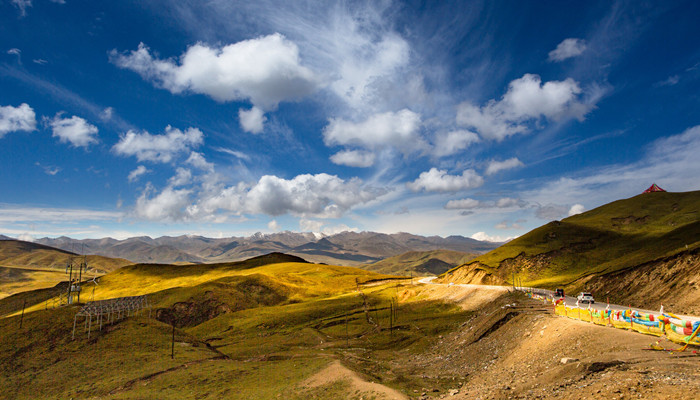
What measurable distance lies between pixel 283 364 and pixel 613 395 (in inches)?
1932

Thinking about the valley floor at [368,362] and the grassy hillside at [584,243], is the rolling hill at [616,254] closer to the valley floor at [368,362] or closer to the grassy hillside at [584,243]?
the grassy hillside at [584,243]

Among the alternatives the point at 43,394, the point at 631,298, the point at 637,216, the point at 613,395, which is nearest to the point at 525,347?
the point at 613,395

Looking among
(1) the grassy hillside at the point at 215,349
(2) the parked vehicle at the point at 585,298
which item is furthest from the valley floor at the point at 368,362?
(2) the parked vehicle at the point at 585,298

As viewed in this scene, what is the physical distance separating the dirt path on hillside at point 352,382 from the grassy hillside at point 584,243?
94652mm

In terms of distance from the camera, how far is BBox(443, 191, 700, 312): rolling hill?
6869 cm

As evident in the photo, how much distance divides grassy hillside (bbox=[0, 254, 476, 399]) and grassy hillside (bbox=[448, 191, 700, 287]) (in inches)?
1801

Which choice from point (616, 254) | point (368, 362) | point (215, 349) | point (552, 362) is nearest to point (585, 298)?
point (552, 362)

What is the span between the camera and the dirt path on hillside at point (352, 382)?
33.9 metres

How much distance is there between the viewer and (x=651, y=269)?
239 ft

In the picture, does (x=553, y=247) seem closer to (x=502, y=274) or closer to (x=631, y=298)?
(x=502, y=274)

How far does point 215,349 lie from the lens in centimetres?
7931

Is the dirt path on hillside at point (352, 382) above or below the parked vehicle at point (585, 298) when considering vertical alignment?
below

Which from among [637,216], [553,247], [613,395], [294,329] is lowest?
[294,329]

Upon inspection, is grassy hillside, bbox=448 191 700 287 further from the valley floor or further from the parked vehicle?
the valley floor
